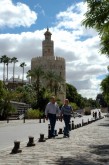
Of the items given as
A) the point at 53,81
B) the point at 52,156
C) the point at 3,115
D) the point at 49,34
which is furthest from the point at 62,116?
the point at 49,34

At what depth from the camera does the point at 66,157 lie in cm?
1008

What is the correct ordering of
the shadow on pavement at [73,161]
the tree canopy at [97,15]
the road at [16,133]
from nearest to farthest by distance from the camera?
the shadow on pavement at [73,161]
the tree canopy at [97,15]
the road at [16,133]

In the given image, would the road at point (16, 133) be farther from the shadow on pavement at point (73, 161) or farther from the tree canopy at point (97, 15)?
the tree canopy at point (97, 15)

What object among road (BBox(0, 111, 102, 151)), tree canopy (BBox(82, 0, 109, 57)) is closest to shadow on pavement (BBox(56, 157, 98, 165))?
road (BBox(0, 111, 102, 151))

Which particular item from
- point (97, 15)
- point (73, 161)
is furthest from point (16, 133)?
point (73, 161)

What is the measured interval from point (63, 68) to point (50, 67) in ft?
19.6

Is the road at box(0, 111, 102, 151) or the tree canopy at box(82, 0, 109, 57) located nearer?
the tree canopy at box(82, 0, 109, 57)

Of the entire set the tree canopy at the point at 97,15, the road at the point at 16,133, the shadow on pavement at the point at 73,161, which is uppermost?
the tree canopy at the point at 97,15

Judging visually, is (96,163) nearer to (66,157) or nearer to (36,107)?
(66,157)

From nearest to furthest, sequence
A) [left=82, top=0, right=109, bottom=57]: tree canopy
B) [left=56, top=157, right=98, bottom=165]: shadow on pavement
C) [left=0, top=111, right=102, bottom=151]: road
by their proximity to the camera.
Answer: [left=56, top=157, right=98, bottom=165]: shadow on pavement, [left=82, top=0, right=109, bottom=57]: tree canopy, [left=0, top=111, right=102, bottom=151]: road

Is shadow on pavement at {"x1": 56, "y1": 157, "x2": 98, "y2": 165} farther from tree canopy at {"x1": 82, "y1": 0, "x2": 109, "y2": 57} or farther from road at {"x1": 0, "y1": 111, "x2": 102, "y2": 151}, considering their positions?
tree canopy at {"x1": 82, "y1": 0, "x2": 109, "y2": 57}

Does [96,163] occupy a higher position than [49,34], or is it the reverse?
[49,34]

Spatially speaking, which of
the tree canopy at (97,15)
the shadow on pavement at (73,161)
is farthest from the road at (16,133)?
the tree canopy at (97,15)

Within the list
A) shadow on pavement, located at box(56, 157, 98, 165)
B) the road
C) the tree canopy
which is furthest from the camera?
the road
